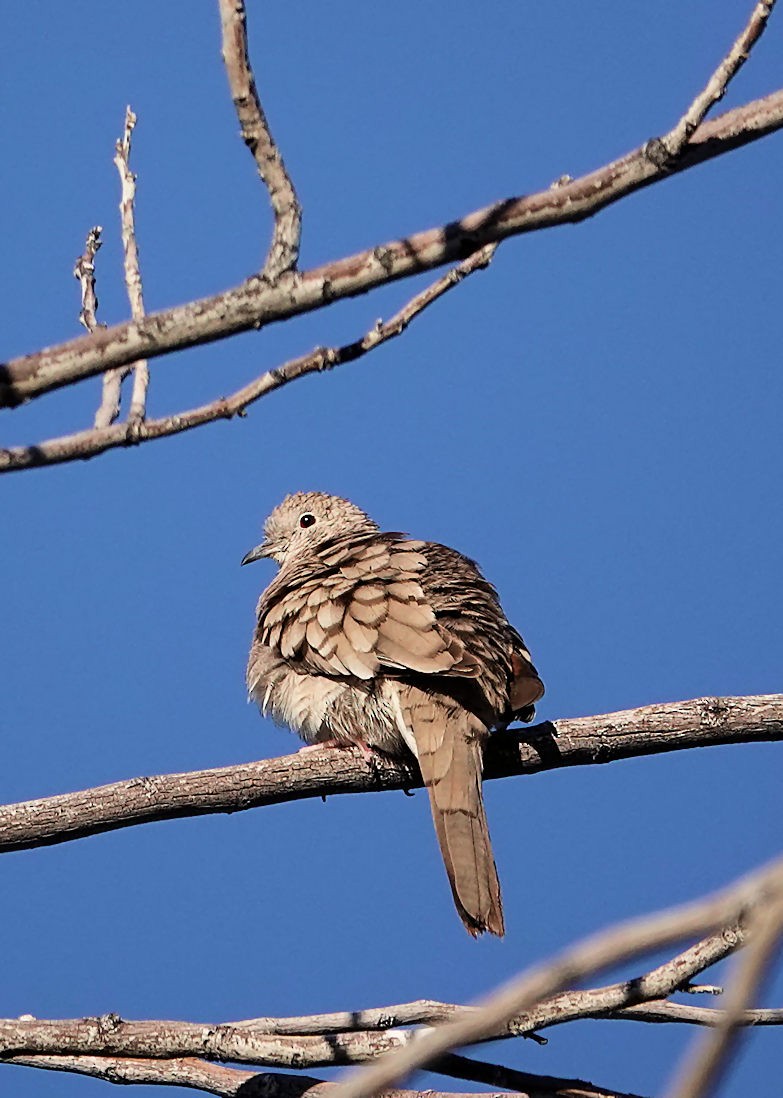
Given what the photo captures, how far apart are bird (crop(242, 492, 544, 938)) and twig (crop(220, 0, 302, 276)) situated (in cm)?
308

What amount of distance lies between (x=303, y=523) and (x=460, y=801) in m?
3.44

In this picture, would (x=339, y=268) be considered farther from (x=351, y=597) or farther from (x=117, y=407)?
(x=351, y=597)

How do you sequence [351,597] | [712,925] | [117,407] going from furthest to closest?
1. [351,597]
2. [117,407]
3. [712,925]

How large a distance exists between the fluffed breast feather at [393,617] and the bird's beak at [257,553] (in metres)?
1.61

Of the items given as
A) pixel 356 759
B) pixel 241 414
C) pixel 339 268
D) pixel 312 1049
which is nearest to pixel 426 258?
pixel 339 268

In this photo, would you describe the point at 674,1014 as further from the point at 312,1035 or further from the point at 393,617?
the point at 393,617

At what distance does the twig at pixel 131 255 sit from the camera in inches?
99.7

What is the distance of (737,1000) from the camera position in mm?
986

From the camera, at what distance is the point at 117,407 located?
271 cm

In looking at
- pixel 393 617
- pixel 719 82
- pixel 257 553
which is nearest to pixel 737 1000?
pixel 719 82

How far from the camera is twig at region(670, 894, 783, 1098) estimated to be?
0.99 meters

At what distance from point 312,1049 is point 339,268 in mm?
2781

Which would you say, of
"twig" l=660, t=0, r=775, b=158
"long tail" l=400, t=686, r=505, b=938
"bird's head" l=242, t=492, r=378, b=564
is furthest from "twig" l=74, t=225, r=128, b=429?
"bird's head" l=242, t=492, r=378, b=564

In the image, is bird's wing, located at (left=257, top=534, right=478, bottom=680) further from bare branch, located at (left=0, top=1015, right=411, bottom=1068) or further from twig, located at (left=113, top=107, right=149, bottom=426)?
twig, located at (left=113, top=107, right=149, bottom=426)
